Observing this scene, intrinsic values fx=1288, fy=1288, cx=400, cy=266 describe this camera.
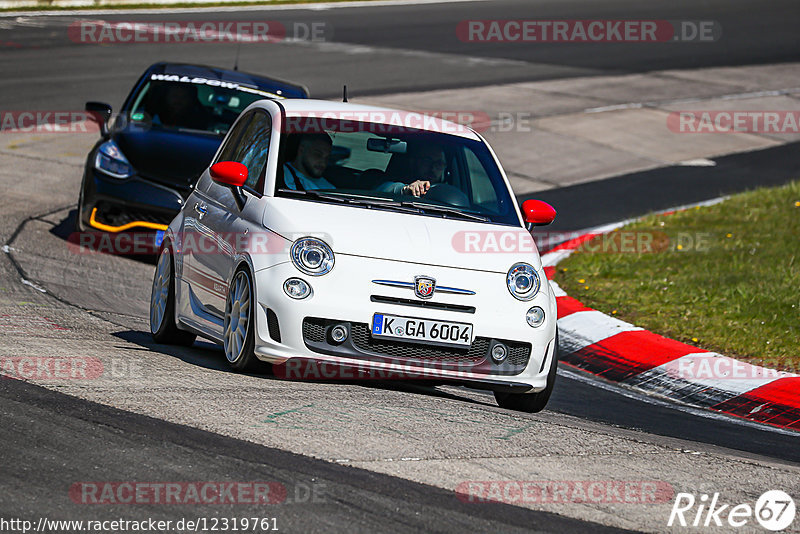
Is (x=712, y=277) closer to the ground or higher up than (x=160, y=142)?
closer to the ground

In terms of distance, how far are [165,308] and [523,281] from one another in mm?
2405

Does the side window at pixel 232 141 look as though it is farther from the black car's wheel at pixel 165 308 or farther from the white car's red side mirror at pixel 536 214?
the white car's red side mirror at pixel 536 214

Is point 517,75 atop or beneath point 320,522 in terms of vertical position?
atop

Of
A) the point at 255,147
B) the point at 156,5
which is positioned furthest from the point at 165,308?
the point at 156,5

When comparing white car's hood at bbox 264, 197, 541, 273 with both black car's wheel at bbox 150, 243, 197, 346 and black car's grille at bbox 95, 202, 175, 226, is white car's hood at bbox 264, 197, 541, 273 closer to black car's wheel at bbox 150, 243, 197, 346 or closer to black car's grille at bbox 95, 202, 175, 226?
black car's wheel at bbox 150, 243, 197, 346

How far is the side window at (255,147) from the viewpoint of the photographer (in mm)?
7574

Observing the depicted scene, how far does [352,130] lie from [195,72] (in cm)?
545

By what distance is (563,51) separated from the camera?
28.2 m

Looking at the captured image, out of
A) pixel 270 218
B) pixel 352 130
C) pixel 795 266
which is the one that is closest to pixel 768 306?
pixel 795 266

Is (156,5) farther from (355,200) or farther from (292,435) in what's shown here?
(292,435)

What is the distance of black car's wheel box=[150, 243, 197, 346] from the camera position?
8.04 meters

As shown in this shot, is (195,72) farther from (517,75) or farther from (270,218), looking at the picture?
(517,75)

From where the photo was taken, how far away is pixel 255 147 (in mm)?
7848

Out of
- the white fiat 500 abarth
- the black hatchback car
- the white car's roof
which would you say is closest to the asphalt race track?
the white fiat 500 abarth
